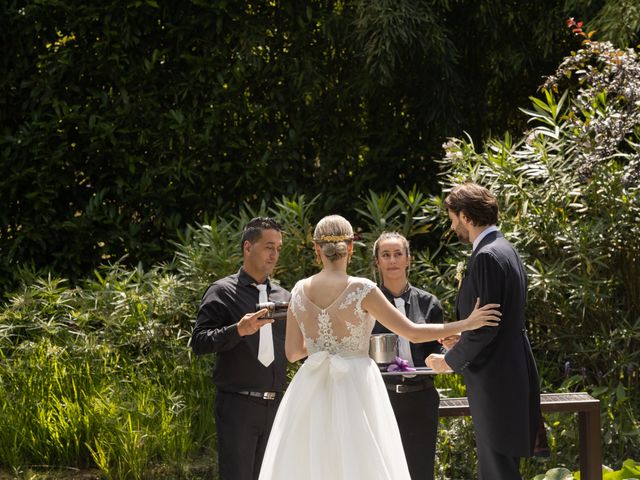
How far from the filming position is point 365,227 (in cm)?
981

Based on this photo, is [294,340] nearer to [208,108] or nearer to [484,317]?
[484,317]

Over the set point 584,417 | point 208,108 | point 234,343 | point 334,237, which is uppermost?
point 208,108

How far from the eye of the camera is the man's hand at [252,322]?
478 cm

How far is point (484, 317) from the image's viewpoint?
4.46m

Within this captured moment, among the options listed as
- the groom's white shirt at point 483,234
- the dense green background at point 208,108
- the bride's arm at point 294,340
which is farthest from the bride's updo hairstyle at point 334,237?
the dense green background at point 208,108

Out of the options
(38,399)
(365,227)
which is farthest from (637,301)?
(38,399)

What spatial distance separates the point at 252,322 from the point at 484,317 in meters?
1.11

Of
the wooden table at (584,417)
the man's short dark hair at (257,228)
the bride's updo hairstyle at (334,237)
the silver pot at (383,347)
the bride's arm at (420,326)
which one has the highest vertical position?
the man's short dark hair at (257,228)

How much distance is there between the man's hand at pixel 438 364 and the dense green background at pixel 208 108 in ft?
15.9

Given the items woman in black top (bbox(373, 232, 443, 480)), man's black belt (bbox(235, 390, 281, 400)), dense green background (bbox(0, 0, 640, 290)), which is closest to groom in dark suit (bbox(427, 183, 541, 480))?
woman in black top (bbox(373, 232, 443, 480))

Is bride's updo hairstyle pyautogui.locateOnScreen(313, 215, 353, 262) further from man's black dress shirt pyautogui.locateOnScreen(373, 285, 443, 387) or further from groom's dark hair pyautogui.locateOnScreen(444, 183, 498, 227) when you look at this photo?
man's black dress shirt pyautogui.locateOnScreen(373, 285, 443, 387)

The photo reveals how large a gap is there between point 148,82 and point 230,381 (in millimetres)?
5467

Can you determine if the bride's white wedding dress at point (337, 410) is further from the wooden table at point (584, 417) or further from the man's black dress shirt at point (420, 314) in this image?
the wooden table at point (584, 417)

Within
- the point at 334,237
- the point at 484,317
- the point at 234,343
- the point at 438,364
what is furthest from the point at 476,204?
the point at 234,343
